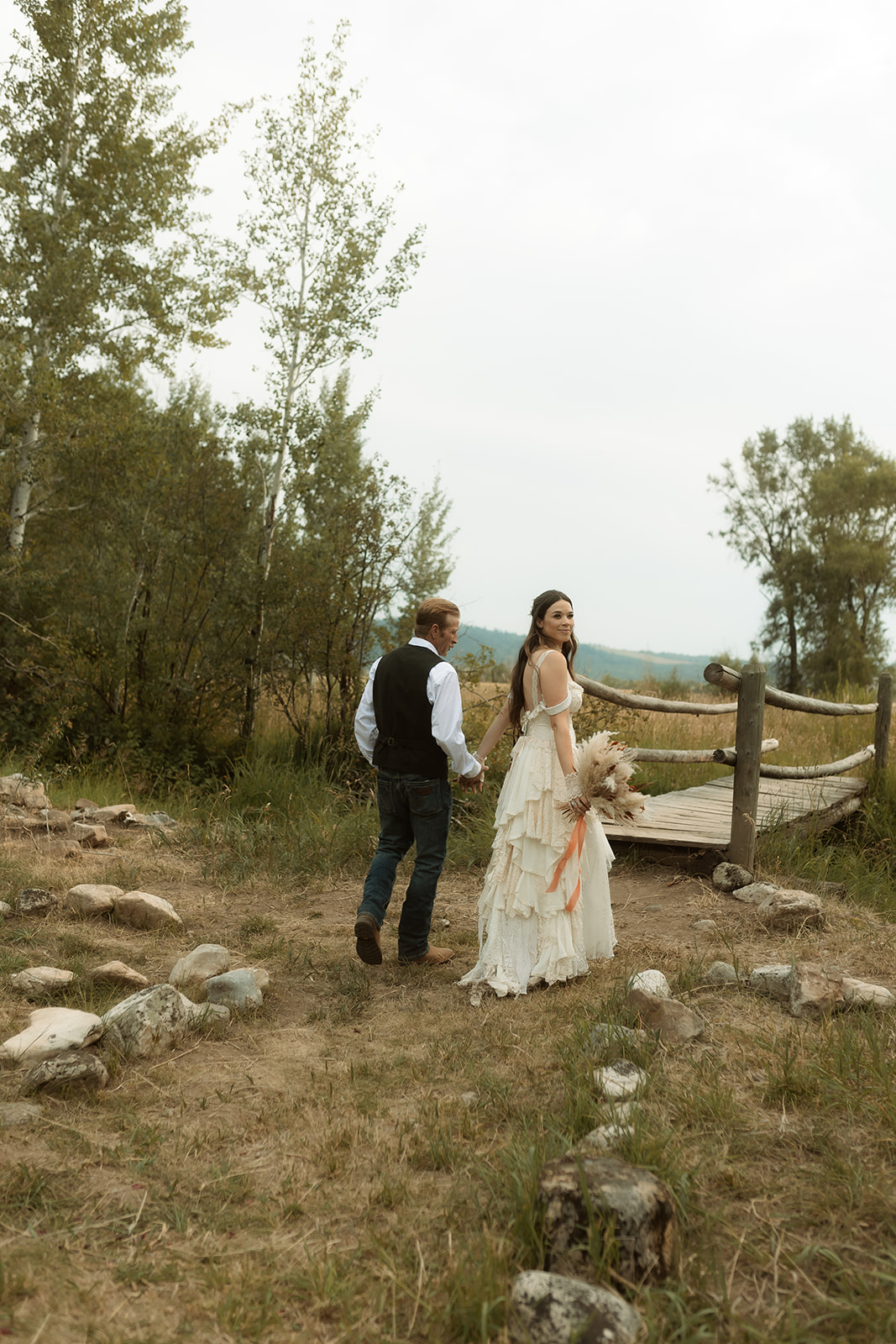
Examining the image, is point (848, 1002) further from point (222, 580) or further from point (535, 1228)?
point (222, 580)

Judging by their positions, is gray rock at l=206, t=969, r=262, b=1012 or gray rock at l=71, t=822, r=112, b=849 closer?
gray rock at l=206, t=969, r=262, b=1012

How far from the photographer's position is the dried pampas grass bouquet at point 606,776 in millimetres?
4559

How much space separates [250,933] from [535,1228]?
3515 mm

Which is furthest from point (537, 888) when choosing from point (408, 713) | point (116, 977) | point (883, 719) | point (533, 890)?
point (883, 719)

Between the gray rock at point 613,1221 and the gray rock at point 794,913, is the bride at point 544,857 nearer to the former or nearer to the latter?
the gray rock at point 794,913

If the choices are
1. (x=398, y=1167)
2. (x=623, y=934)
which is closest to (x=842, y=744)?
(x=623, y=934)

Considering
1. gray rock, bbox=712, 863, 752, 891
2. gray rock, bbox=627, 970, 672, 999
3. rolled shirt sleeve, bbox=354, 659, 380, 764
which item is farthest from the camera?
gray rock, bbox=712, 863, 752, 891

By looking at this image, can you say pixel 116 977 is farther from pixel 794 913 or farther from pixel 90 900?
pixel 794 913

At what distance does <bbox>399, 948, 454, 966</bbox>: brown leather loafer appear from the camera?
5129 mm

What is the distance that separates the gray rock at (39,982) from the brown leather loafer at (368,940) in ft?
4.54

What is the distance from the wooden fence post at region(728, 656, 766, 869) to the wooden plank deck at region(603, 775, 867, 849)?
0.50 feet

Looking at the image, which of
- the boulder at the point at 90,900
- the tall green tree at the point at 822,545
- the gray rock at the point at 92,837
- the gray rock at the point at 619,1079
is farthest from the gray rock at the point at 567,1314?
the tall green tree at the point at 822,545

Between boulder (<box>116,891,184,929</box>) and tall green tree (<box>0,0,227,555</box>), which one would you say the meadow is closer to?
boulder (<box>116,891,184,929</box>)

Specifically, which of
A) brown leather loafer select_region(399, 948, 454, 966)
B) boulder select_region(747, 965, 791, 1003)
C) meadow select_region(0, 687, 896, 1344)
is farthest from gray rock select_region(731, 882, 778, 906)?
brown leather loafer select_region(399, 948, 454, 966)
